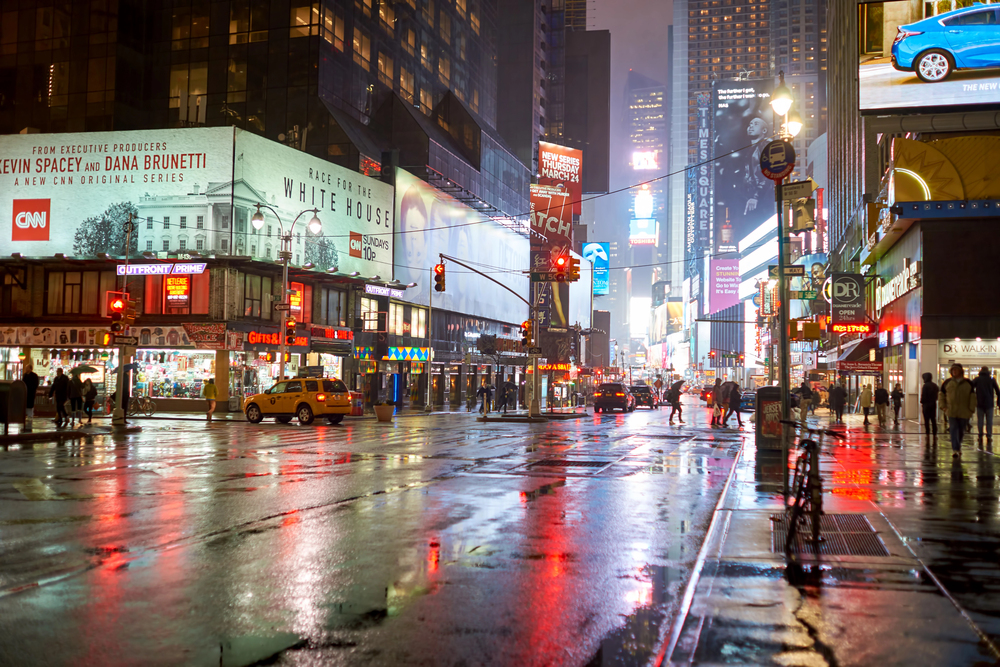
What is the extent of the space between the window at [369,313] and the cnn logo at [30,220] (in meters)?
19.4

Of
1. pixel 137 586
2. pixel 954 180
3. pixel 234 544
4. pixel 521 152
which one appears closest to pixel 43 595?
pixel 137 586

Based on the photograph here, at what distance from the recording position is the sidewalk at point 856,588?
5.36m

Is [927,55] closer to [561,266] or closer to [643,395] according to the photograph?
[561,266]

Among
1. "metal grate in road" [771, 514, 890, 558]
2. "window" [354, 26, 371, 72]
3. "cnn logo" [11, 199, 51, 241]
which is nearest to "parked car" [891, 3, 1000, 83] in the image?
"metal grate in road" [771, 514, 890, 558]

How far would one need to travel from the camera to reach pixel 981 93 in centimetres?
3709

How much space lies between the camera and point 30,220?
4741 centimetres

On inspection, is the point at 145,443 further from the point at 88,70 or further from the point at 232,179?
the point at 88,70

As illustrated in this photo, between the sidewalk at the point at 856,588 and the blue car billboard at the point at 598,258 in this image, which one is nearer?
the sidewalk at the point at 856,588

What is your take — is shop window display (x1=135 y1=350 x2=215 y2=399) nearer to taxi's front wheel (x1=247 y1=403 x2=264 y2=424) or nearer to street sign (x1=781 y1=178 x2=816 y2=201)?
taxi's front wheel (x1=247 y1=403 x2=264 y2=424)

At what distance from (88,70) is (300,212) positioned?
65.6 ft

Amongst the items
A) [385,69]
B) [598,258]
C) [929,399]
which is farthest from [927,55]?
[598,258]

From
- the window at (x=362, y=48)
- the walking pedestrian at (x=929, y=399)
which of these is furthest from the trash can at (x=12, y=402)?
the window at (x=362, y=48)

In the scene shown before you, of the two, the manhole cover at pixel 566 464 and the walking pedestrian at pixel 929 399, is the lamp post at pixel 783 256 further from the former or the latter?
the walking pedestrian at pixel 929 399

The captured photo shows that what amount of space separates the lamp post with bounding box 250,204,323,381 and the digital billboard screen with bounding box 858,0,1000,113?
27.9 m
